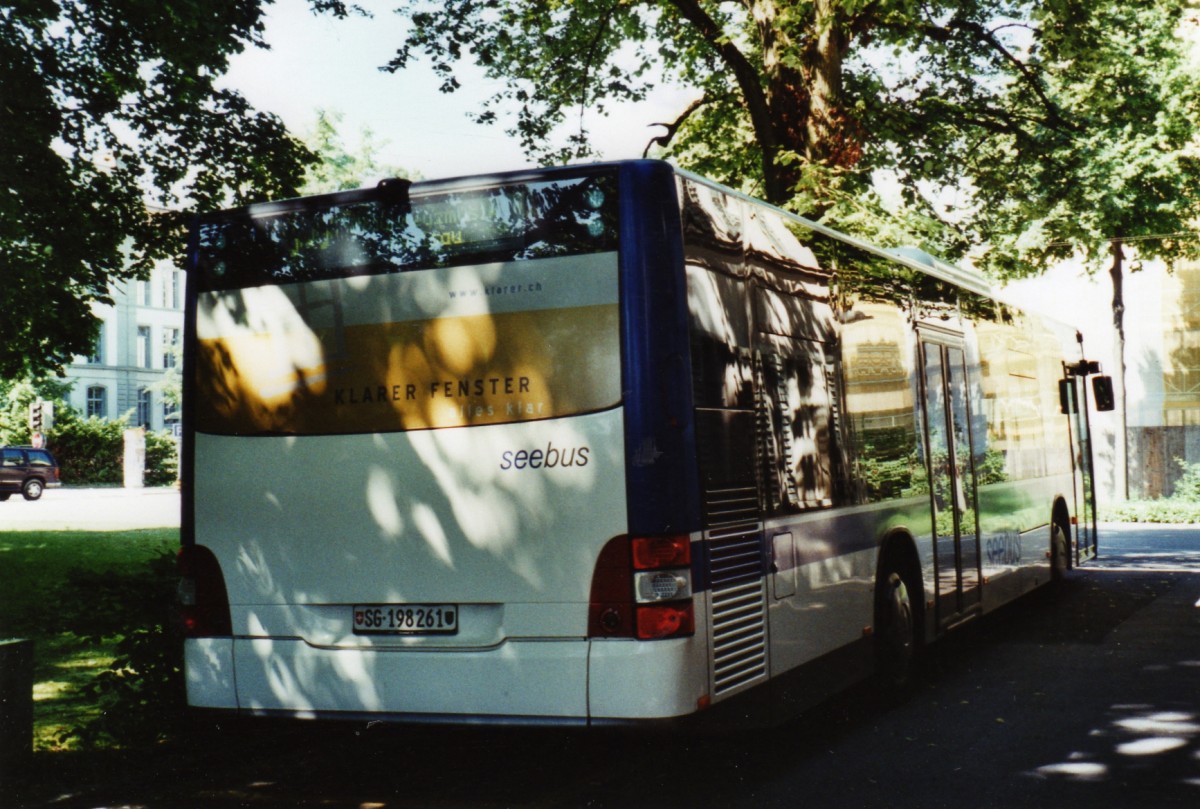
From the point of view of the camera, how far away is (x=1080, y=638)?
1166 cm

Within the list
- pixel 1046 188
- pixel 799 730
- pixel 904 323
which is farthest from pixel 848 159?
pixel 799 730

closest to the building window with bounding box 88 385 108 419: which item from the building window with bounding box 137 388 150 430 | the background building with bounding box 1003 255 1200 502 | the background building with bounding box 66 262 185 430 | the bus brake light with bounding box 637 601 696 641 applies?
the background building with bounding box 66 262 185 430

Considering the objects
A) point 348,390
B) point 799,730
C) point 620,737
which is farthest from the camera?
point 799,730

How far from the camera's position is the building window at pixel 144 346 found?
246ft

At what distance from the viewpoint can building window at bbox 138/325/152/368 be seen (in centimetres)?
7494

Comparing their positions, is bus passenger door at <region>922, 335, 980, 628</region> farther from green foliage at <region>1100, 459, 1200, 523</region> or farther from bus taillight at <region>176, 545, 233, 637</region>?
green foliage at <region>1100, 459, 1200, 523</region>

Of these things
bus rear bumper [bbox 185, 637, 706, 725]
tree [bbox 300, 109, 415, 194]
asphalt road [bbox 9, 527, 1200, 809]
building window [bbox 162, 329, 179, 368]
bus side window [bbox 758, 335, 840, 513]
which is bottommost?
asphalt road [bbox 9, 527, 1200, 809]

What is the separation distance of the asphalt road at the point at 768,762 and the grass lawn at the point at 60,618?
87cm

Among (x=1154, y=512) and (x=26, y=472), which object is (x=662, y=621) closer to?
(x=1154, y=512)

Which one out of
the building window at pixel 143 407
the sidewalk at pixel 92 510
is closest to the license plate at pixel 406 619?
the sidewalk at pixel 92 510

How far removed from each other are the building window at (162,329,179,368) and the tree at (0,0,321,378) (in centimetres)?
5832

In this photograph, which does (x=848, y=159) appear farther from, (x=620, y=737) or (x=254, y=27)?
(x=620, y=737)

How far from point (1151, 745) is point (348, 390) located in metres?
4.71

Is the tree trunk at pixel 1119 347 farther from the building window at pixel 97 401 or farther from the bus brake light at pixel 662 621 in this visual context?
the building window at pixel 97 401
